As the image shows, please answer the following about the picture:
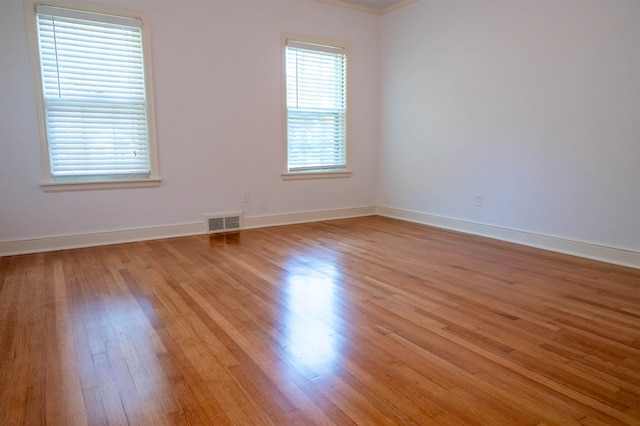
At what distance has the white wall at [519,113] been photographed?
10.5 feet

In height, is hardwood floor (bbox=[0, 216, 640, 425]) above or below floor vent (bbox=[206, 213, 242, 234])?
below

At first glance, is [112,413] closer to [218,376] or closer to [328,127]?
[218,376]

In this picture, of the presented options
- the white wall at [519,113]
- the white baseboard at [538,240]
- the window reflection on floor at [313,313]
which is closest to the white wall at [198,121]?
the white wall at [519,113]

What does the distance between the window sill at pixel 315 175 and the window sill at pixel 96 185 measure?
1.49m

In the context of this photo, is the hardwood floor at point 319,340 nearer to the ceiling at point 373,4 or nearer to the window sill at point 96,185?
the window sill at point 96,185

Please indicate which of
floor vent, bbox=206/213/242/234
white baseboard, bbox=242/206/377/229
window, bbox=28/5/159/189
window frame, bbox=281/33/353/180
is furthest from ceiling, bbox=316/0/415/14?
floor vent, bbox=206/213/242/234

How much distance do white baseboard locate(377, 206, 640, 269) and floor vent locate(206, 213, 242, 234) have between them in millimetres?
2135

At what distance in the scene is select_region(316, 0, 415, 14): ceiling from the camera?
5.00m

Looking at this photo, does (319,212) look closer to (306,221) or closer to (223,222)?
(306,221)

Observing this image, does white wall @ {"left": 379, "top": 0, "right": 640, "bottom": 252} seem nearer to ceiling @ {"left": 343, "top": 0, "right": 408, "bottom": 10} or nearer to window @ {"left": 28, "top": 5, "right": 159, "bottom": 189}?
ceiling @ {"left": 343, "top": 0, "right": 408, "bottom": 10}

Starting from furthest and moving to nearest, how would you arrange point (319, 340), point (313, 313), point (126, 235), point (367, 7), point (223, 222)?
point (367, 7), point (223, 222), point (126, 235), point (313, 313), point (319, 340)

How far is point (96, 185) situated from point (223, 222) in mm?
1305

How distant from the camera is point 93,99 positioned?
378cm

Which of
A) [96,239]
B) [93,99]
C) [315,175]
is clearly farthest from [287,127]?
[96,239]
